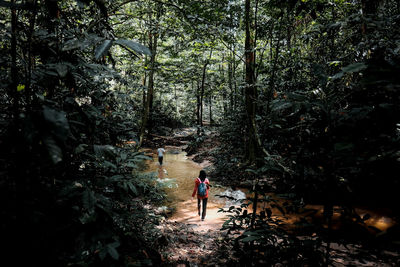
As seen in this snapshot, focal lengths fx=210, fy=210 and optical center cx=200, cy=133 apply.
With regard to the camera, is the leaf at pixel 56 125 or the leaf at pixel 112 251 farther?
the leaf at pixel 112 251

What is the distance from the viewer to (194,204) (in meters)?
7.20

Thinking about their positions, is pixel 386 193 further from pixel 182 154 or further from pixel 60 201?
pixel 182 154

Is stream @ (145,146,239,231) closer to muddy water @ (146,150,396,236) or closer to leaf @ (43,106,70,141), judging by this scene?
muddy water @ (146,150,396,236)

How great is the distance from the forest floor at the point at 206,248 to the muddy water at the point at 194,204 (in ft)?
0.09

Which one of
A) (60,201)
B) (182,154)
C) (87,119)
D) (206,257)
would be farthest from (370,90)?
(182,154)

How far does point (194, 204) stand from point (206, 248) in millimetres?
3216

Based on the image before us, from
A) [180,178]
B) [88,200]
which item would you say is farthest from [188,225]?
[88,200]

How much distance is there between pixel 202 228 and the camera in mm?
5324

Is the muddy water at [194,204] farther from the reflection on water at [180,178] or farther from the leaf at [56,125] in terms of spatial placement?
the leaf at [56,125]

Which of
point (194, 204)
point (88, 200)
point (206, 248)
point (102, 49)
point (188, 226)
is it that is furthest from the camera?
point (194, 204)

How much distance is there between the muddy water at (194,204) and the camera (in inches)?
199

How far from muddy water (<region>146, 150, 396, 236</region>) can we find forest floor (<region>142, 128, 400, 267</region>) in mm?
26

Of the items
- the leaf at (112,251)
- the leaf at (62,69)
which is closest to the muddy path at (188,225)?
the leaf at (112,251)

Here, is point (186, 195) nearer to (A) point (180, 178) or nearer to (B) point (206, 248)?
(A) point (180, 178)
